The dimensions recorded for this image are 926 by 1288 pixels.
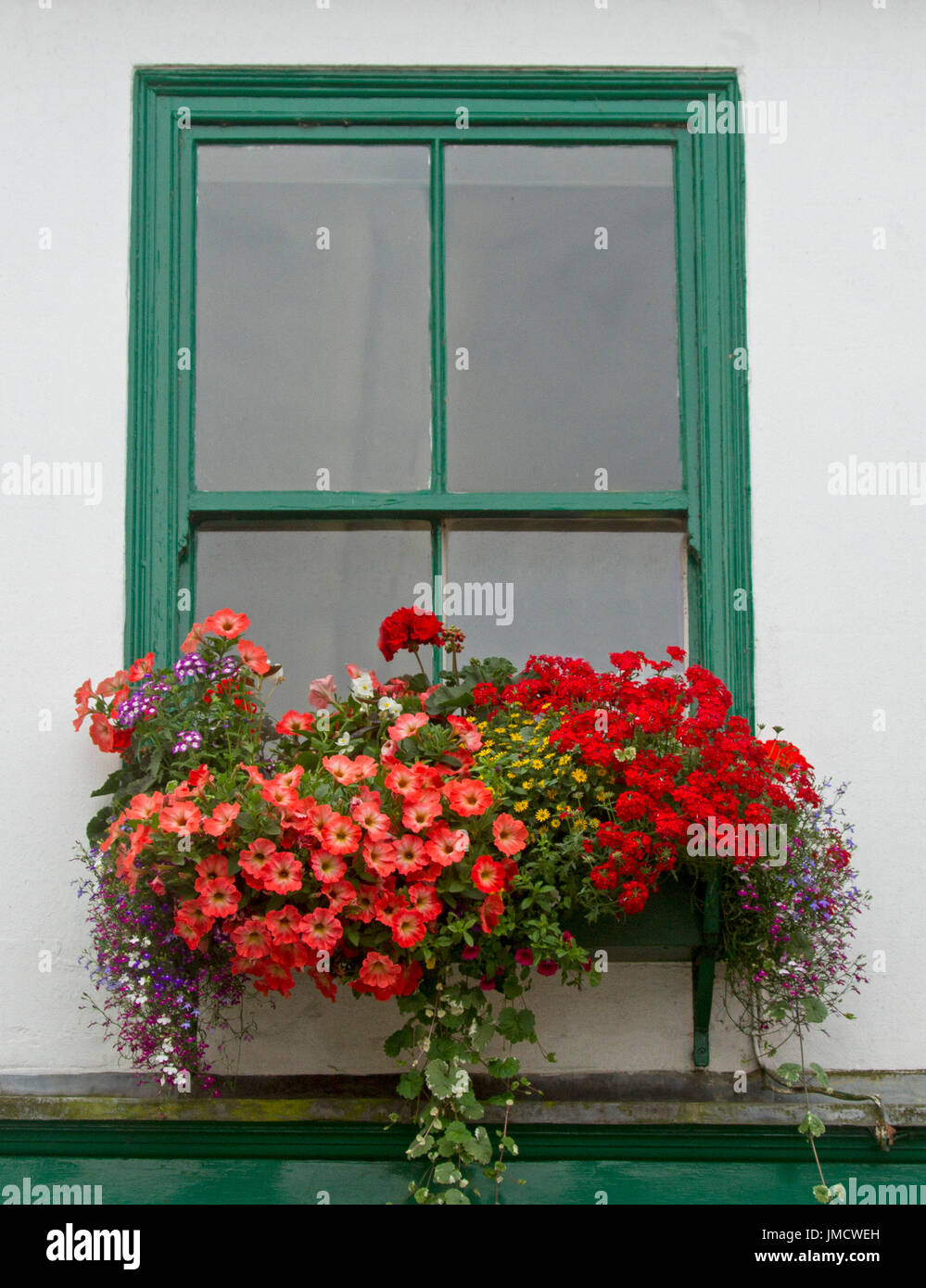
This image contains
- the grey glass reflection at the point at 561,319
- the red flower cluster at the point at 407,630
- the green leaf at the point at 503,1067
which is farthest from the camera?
the grey glass reflection at the point at 561,319

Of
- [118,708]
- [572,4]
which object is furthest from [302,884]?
[572,4]

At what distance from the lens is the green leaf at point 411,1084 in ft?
8.89

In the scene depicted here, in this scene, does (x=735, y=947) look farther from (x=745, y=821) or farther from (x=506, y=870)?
(x=506, y=870)

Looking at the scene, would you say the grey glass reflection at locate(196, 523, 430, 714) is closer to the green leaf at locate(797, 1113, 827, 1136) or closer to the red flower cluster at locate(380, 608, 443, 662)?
the red flower cluster at locate(380, 608, 443, 662)

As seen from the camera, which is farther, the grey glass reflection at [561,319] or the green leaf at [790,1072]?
the grey glass reflection at [561,319]

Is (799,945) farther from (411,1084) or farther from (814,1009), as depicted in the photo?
(411,1084)

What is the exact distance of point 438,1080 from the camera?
269 cm

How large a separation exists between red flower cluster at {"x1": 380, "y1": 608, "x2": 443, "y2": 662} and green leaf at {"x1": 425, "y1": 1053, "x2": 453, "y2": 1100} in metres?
0.89

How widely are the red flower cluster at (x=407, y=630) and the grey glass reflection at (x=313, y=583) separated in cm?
22

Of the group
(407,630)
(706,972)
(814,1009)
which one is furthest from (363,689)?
(814,1009)

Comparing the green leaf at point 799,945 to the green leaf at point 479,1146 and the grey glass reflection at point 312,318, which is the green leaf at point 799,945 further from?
the grey glass reflection at point 312,318

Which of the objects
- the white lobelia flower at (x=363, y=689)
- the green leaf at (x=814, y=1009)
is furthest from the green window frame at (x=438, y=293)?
the green leaf at (x=814, y=1009)

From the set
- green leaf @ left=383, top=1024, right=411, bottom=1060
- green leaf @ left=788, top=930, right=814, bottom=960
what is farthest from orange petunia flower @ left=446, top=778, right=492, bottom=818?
green leaf @ left=788, top=930, right=814, bottom=960

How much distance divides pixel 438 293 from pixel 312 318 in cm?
33
